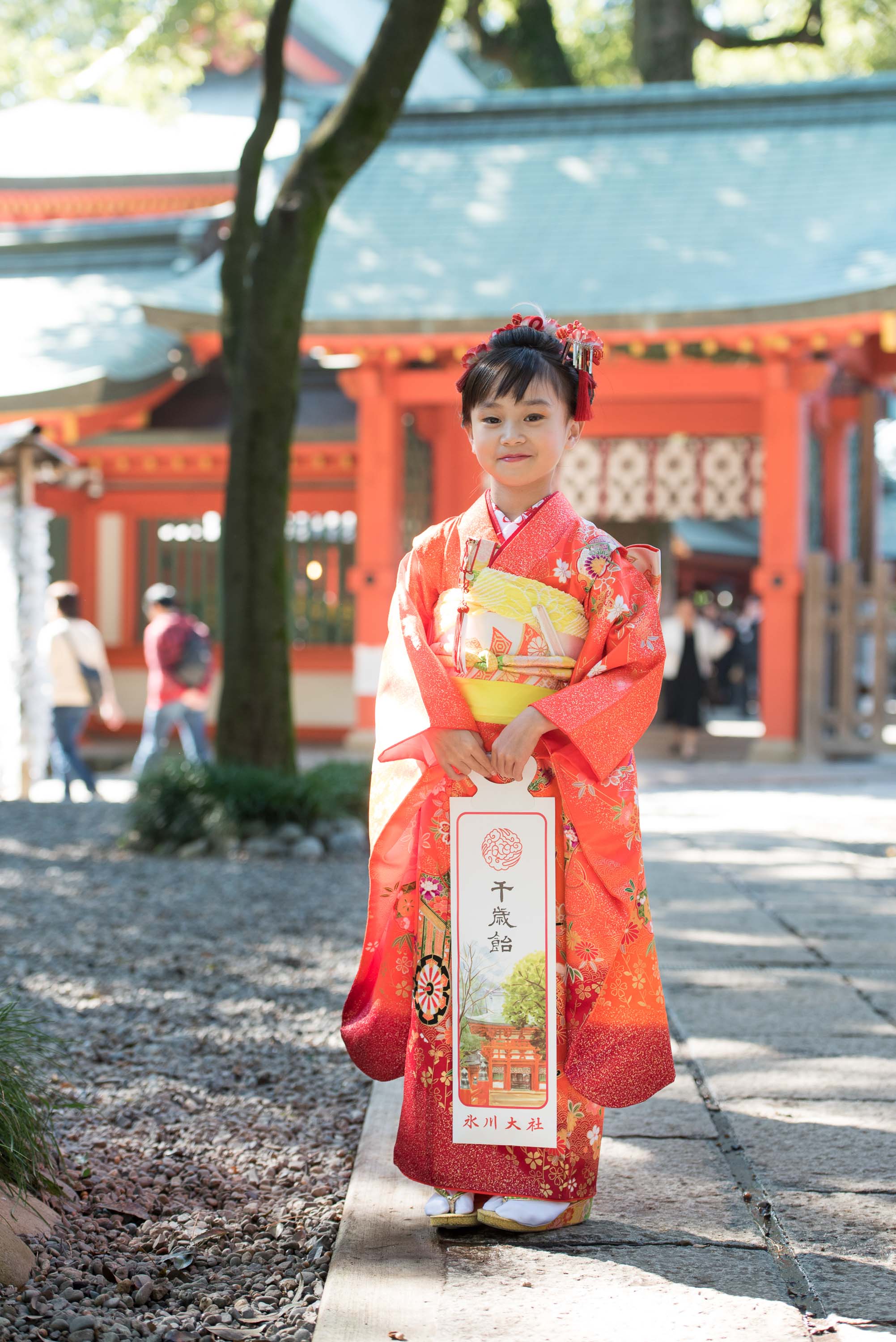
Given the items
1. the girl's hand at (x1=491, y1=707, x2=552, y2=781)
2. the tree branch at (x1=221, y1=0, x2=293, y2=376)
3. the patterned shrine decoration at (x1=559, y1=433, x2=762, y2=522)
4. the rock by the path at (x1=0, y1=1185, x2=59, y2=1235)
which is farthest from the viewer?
the patterned shrine decoration at (x1=559, y1=433, x2=762, y2=522)

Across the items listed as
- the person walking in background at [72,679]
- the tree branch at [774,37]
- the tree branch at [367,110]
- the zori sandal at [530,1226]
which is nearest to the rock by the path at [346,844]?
the person walking in background at [72,679]

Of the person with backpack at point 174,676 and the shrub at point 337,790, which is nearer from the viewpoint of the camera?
the shrub at point 337,790

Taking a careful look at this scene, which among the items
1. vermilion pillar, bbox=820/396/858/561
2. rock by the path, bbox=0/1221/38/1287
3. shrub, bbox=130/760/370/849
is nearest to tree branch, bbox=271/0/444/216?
shrub, bbox=130/760/370/849

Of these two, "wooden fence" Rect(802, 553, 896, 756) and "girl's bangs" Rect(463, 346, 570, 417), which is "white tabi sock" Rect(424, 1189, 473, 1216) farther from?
"wooden fence" Rect(802, 553, 896, 756)

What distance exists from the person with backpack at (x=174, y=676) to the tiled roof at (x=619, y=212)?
9.13 ft

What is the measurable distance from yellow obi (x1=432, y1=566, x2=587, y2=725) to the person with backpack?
6.25 m

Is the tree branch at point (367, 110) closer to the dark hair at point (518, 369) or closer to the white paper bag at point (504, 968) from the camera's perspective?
the dark hair at point (518, 369)

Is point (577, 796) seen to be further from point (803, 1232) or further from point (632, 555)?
point (803, 1232)

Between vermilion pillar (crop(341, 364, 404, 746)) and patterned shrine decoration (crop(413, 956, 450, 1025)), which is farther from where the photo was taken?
vermilion pillar (crop(341, 364, 404, 746))

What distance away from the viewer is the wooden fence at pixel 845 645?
10.1 metres

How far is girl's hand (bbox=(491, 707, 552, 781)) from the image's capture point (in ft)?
7.35

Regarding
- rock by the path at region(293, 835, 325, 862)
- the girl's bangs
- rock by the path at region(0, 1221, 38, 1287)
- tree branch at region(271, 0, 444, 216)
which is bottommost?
rock by the path at region(293, 835, 325, 862)

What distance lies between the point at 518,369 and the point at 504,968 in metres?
1.07

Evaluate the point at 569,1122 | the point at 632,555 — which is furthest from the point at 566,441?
the point at 569,1122
